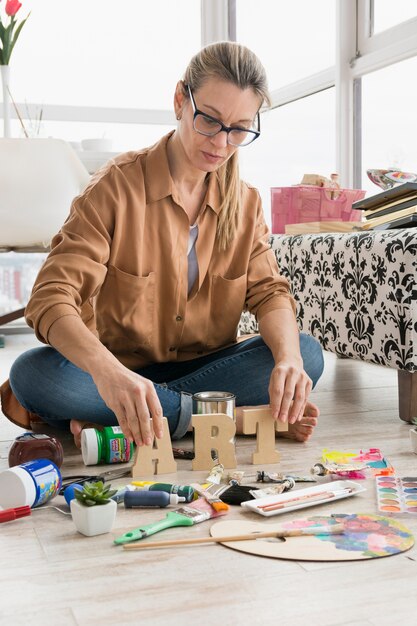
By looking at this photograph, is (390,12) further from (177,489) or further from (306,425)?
(177,489)

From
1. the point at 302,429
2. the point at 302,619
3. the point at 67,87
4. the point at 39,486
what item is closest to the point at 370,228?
the point at 302,429

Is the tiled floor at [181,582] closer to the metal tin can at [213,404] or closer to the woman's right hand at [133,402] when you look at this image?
the woman's right hand at [133,402]

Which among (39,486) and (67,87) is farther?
(67,87)

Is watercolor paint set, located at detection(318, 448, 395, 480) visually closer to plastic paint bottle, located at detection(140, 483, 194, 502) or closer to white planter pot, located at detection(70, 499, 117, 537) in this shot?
plastic paint bottle, located at detection(140, 483, 194, 502)

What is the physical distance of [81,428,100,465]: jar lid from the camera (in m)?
1.60

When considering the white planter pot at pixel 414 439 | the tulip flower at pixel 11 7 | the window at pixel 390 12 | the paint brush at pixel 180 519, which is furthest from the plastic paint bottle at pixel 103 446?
the tulip flower at pixel 11 7

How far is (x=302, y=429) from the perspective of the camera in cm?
179

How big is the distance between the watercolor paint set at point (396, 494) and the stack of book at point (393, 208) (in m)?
0.83

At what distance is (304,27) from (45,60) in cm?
142

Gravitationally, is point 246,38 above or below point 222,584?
above

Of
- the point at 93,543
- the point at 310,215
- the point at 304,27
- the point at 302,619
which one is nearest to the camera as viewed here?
the point at 302,619

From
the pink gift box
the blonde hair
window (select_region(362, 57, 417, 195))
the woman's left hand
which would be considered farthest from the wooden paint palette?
window (select_region(362, 57, 417, 195))

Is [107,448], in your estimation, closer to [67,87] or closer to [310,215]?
[310,215]

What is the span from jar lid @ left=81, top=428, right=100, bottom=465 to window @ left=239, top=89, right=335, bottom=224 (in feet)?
7.76
